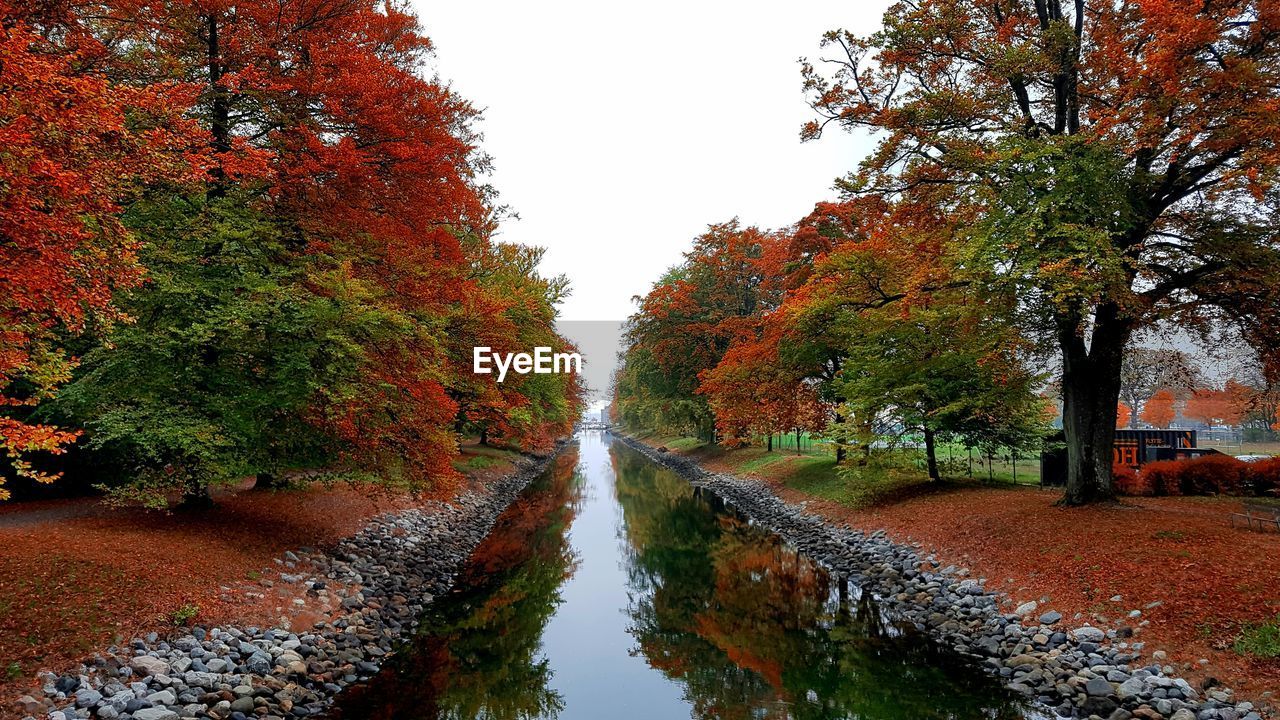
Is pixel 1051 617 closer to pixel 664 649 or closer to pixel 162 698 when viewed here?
pixel 664 649

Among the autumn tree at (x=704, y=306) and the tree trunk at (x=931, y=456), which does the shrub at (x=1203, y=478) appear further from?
the autumn tree at (x=704, y=306)

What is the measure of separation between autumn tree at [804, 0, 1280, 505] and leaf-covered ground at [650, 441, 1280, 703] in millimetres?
1863

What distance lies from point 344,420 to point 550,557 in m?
10.2

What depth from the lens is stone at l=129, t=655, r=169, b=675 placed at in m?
8.41

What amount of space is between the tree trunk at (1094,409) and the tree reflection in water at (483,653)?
13524 mm

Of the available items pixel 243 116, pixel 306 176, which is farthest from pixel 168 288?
pixel 243 116

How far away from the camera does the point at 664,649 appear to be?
13148mm

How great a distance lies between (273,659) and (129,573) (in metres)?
2.93

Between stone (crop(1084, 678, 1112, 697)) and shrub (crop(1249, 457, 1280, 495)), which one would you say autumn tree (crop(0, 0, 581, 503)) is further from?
shrub (crop(1249, 457, 1280, 495))

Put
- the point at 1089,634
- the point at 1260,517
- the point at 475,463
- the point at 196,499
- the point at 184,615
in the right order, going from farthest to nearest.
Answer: the point at 475,463 → the point at 196,499 → the point at 1260,517 → the point at 1089,634 → the point at 184,615

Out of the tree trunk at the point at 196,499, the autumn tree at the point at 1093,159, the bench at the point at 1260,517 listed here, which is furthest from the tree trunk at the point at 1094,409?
the tree trunk at the point at 196,499

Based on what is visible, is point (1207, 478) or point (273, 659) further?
point (1207, 478)

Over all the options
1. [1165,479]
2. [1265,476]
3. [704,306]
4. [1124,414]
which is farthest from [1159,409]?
[1165,479]

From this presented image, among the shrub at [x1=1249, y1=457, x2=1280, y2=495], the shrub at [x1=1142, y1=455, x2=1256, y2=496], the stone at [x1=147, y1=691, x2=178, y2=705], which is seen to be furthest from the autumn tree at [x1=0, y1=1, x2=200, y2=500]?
the shrub at [x1=1249, y1=457, x2=1280, y2=495]
